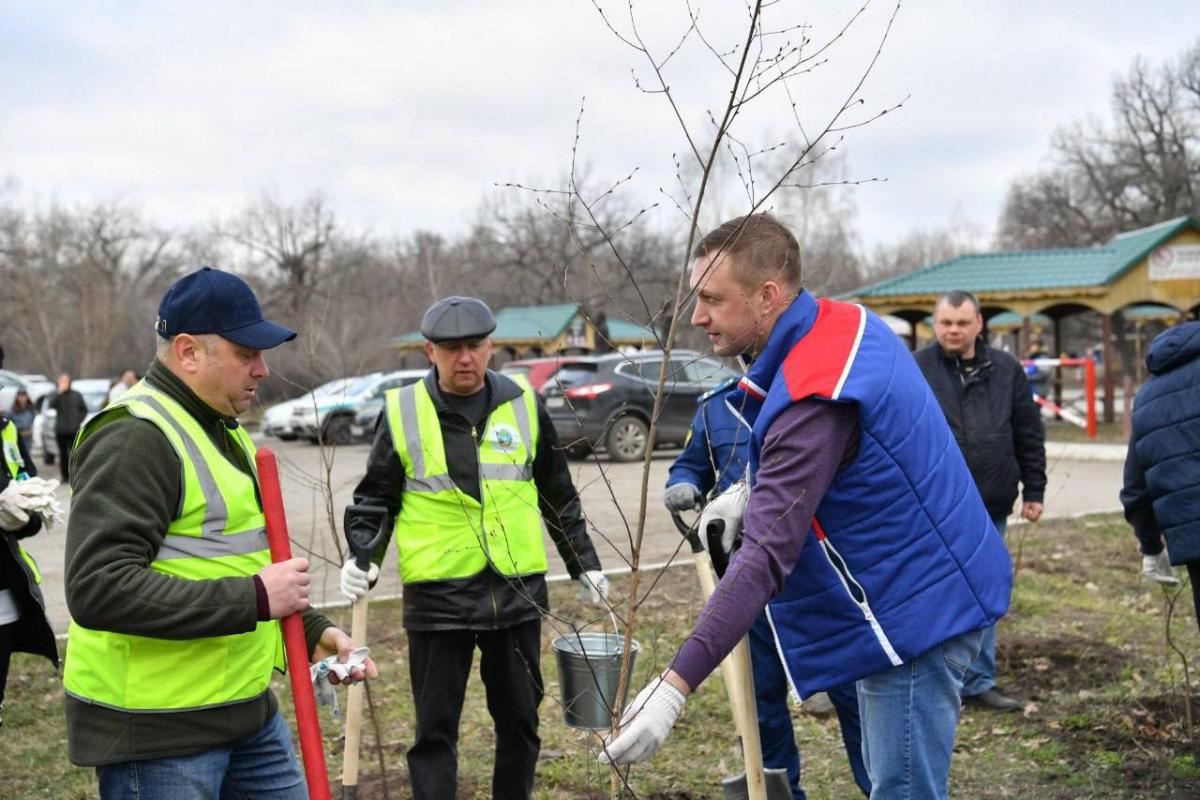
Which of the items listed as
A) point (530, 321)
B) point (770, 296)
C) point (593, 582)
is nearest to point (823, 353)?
point (770, 296)

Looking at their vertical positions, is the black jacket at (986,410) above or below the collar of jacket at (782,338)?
below

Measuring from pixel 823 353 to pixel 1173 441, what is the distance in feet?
7.92

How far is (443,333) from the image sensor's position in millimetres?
3797

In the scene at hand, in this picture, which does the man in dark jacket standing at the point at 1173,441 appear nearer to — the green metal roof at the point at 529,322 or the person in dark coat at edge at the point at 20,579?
the person in dark coat at edge at the point at 20,579

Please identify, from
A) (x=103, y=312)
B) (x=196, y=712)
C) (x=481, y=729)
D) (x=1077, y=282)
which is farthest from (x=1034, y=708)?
(x=103, y=312)

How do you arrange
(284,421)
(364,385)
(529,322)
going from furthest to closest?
(529,322)
(284,421)
(364,385)

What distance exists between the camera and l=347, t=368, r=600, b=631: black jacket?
3.78 meters

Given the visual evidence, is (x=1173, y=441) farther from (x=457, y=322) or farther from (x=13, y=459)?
(x=13, y=459)

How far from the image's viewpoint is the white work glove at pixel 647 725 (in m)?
2.15

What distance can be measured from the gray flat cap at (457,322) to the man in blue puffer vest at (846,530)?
1.34m

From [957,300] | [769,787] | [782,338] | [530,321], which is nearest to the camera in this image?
[782,338]

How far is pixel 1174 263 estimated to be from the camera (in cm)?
2020

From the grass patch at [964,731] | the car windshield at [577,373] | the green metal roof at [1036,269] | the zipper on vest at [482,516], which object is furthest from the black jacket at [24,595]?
the green metal roof at [1036,269]

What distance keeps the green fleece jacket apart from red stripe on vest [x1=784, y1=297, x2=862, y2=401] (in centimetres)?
126
